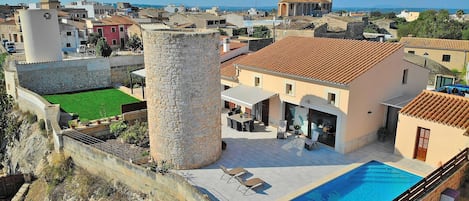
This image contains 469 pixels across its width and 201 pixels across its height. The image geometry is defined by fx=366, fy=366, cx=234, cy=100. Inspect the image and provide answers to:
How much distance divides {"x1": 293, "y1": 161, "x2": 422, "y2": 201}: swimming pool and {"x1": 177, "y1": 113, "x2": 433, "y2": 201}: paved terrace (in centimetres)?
45

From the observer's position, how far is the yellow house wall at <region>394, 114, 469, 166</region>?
693 inches

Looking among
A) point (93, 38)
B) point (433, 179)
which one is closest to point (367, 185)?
point (433, 179)

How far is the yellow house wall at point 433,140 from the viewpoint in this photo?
17.6 m

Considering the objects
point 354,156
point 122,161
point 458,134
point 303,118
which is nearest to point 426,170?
point 458,134

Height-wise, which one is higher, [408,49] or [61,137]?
[408,49]

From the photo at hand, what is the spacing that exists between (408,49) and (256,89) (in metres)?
28.5

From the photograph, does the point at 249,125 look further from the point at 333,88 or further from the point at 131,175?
the point at 131,175

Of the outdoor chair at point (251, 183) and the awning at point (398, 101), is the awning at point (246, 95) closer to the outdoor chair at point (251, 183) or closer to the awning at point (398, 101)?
the outdoor chair at point (251, 183)

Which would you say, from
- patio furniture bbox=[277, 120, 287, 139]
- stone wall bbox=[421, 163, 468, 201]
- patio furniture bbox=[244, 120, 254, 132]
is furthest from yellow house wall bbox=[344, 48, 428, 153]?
patio furniture bbox=[244, 120, 254, 132]

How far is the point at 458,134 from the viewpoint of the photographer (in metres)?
17.5

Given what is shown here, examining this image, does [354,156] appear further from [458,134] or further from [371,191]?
[458,134]

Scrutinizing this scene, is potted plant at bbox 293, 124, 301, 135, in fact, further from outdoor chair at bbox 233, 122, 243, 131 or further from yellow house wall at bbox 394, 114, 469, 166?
yellow house wall at bbox 394, 114, 469, 166

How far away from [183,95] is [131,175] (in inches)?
197

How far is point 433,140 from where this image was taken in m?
A: 18.5
